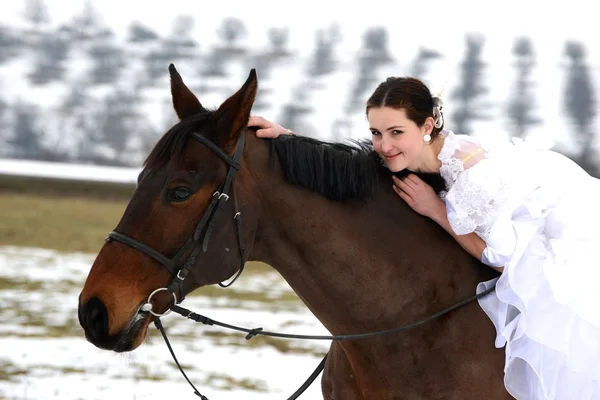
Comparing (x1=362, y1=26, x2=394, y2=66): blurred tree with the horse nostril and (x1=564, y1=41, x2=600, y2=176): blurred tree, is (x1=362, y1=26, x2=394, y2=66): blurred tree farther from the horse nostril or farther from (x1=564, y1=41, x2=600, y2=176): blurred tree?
the horse nostril

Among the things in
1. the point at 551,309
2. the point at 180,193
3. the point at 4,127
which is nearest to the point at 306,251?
the point at 180,193

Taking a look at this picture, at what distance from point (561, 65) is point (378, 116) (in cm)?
14502

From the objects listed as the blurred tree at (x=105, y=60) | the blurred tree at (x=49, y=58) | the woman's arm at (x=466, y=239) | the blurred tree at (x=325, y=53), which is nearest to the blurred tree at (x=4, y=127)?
the blurred tree at (x=49, y=58)

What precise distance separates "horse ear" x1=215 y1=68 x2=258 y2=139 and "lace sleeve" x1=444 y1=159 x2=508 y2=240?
3.35ft

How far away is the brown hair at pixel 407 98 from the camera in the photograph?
354cm

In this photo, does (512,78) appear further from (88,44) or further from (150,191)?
(150,191)

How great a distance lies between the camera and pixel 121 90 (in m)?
122

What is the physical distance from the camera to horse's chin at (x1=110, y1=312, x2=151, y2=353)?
3013 mm

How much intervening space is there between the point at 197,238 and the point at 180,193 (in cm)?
20

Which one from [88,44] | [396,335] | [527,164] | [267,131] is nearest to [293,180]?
[267,131]

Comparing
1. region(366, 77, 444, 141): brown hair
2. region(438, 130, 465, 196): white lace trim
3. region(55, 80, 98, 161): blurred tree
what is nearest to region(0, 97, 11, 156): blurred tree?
region(55, 80, 98, 161): blurred tree

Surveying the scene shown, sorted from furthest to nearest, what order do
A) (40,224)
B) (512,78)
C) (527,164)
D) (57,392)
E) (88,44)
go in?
1. (88,44)
2. (512,78)
3. (40,224)
4. (57,392)
5. (527,164)

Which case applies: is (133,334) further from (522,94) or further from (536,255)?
(522,94)

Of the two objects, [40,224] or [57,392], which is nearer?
[57,392]
